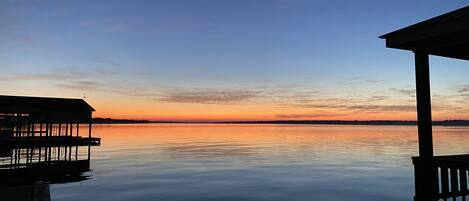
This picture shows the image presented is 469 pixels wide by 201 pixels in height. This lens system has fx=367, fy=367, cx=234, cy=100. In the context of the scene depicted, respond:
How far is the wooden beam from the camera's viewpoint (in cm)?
796

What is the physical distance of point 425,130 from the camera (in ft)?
26.2

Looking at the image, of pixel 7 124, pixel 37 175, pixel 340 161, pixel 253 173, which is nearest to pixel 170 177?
pixel 253 173

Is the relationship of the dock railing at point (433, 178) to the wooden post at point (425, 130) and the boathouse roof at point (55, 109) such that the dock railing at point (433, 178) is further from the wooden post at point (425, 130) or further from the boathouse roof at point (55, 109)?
the boathouse roof at point (55, 109)

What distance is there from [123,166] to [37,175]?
8.31 meters

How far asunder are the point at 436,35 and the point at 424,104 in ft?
4.93

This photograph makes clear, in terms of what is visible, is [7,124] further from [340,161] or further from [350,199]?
[350,199]

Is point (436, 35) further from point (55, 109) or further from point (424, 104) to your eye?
point (55, 109)

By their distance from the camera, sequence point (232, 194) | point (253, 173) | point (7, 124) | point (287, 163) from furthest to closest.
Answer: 1. point (7, 124)
2. point (287, 163)
3. point (253, 173)
4. point (232, 194)

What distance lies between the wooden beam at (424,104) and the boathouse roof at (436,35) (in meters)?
0.31

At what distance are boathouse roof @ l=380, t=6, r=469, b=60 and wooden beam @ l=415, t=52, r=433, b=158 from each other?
31cm

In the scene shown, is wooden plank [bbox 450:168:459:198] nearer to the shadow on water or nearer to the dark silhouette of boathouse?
the shadow on water

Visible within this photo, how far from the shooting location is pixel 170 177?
27719 millimetres

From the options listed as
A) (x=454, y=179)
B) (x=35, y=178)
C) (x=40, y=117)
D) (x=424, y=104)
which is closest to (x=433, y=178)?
(x=454, y=179)

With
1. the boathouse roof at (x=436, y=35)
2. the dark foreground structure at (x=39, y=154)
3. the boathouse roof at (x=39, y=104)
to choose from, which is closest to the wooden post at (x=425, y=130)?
the boathouse roof at (x=436, y=35)
